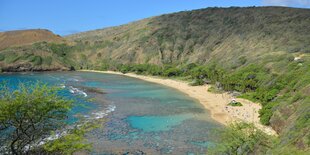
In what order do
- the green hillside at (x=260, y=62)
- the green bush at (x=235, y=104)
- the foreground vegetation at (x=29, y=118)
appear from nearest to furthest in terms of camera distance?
the foreground vegetation at (x=29, y=118) < the green hillside at (x=260, y=62) < the green bush at (x=235, y=104)

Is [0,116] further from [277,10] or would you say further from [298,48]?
[277,10]

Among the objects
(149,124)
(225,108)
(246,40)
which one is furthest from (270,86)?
(246,40)

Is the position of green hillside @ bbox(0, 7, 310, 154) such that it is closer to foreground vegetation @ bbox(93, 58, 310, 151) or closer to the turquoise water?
foreground vegetation @ bbox(93, 58, 310, 151)

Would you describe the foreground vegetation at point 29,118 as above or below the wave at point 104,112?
above

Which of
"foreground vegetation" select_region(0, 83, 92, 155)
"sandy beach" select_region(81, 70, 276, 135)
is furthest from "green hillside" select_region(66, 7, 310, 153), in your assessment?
"foreground vegetation" select_region(0, 83, 92, 155)

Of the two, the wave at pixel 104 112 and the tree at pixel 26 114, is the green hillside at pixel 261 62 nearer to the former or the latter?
the tree at pixel 26 114

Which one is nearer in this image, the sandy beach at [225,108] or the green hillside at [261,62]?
the green hillside at [261,62]

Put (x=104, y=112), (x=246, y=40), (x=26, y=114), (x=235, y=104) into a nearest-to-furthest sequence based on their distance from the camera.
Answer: (x=26, y=114) < (x=104, y=112) < (x=235, y=104) < (x=246, y=40)

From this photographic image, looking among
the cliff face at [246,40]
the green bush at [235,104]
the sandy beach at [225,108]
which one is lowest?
the sandy beach at [225,108]

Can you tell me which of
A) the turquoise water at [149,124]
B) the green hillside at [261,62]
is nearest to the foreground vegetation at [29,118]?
the turquoise water at [149,124]

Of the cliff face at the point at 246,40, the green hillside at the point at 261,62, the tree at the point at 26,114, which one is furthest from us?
the cliff face at the point at 246,40

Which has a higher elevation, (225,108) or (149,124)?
(225,108)

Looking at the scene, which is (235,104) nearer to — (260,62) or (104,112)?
(104,112)

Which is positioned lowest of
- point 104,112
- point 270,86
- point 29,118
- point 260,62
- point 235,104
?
point 104,112
